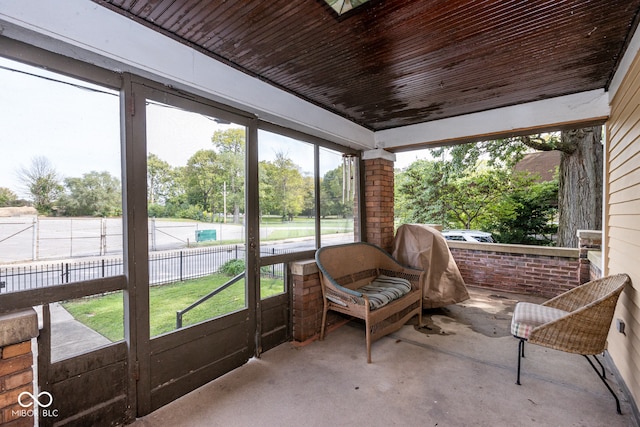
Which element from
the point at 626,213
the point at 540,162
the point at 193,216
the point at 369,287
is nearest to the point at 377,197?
the point at 369,287

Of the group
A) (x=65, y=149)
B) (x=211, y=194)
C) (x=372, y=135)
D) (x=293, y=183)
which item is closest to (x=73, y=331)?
(x=65, y=149)

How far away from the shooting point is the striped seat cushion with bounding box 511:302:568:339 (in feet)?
7.24

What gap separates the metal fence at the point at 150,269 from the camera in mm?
1513

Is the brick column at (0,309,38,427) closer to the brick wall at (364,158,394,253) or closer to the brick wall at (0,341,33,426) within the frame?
the brick wall at (0,341,33,426)

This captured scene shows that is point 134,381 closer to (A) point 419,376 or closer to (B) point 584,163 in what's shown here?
(A) point 419,376

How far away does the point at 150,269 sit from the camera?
1.98 m

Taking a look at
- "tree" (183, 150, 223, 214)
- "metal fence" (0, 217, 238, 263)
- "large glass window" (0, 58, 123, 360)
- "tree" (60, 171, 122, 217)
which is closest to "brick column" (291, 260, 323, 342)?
"tree" (183, 150, 223, 214)

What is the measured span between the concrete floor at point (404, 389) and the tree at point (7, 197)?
1535mm

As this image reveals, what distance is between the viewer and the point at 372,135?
408 centimetres

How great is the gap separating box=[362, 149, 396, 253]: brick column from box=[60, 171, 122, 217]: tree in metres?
3.05

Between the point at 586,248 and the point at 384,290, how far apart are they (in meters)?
3.57

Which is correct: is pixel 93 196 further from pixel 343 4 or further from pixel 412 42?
pixel 412 42

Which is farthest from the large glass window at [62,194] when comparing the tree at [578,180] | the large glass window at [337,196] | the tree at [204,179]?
the tree at [578,180]

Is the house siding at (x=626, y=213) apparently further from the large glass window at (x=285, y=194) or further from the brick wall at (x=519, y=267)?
the large glass window at (x=285, y=194)
